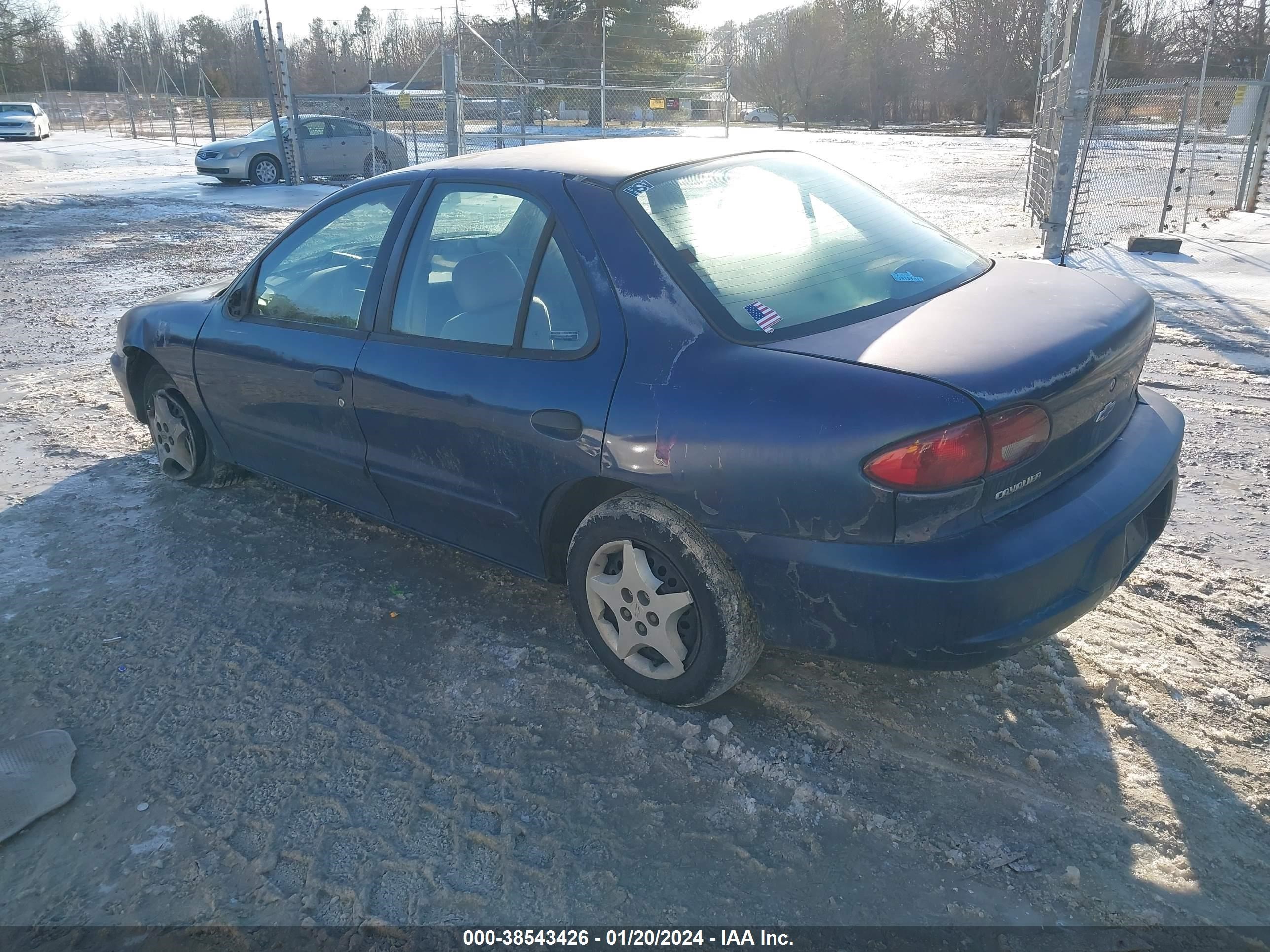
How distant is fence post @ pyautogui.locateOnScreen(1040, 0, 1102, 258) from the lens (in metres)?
9.20

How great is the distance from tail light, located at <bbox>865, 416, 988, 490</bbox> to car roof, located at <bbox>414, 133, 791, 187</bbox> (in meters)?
1.33

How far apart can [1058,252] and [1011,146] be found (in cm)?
2373

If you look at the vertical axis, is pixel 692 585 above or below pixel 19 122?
below

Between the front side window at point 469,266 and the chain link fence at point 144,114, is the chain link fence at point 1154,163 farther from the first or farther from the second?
the chain link fence at point 144,114

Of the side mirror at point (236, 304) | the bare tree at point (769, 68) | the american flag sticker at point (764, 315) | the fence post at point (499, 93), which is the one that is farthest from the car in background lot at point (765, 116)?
the american flag sticker at point (764, 315)

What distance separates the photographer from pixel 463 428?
318 centimetres

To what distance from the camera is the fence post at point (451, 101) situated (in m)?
14.1

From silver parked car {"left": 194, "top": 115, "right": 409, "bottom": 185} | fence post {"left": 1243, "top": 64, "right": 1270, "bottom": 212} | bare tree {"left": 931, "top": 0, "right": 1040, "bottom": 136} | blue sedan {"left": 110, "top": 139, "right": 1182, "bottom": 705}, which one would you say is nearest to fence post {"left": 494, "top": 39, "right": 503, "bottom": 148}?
silver parked car {"left": 194, "top": 115, "right": 409, "bottom": 185}

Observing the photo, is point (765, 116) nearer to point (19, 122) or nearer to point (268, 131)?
point (19, 122)

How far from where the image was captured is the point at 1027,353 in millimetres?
2551

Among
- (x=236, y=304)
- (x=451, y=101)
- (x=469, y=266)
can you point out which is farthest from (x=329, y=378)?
(x=451, y=101)

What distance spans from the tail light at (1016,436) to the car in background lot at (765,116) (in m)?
57.2

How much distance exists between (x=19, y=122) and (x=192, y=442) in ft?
131

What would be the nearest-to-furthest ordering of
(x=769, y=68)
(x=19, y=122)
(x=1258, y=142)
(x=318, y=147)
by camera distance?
1. (x=1258, y=142)
2. (x=318, y=147)
3. (x=19, y=122)
4. (x=769, y=68)
